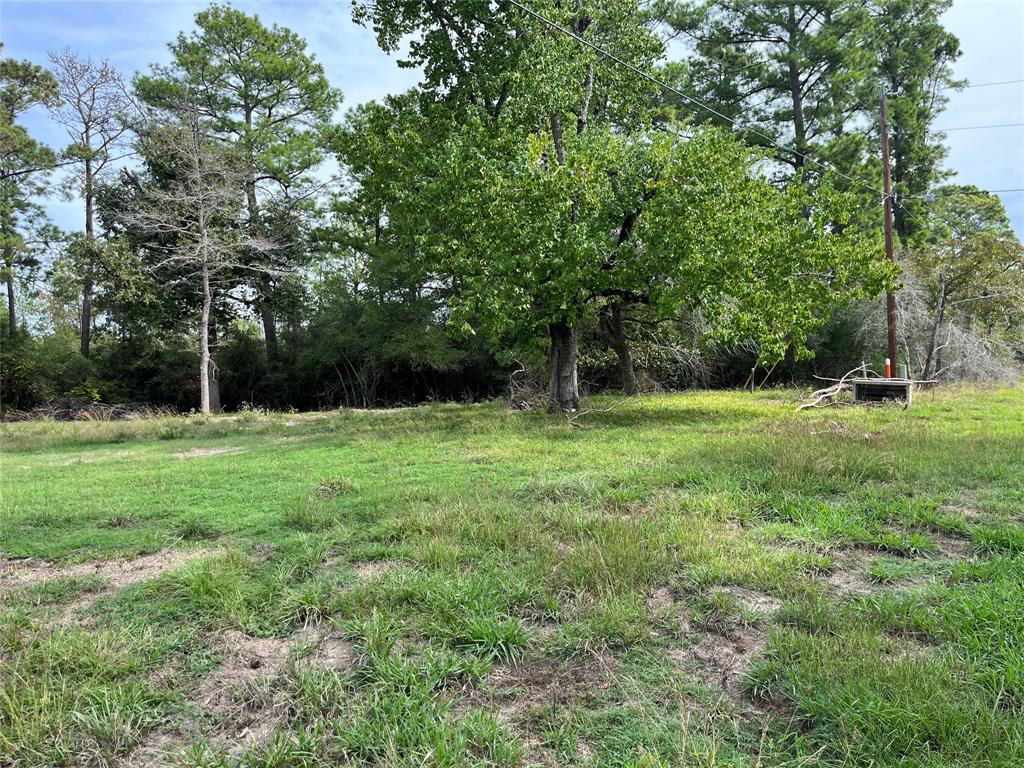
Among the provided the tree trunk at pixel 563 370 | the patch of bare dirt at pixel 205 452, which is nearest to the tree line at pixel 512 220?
the tree trunk at pixel 563 370

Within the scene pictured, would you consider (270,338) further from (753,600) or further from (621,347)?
(753,600)

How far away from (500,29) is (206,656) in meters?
13.4

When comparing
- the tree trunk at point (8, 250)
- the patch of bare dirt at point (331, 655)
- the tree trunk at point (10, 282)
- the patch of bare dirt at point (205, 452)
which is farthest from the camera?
the tree trunk at point (10, 282)

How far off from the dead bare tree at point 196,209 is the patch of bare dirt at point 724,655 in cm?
1939

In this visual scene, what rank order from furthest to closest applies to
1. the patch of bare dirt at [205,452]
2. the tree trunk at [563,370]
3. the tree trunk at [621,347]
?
the tree trunk at [621,347]
the tree trunk at [563,370]
the patch of bare dirt at [205,452]

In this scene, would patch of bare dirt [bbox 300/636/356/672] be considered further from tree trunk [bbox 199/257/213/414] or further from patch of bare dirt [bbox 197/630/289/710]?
tree trunk [bbox 199/257/213/414]

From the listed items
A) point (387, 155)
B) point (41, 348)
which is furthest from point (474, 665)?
point (41, 348)

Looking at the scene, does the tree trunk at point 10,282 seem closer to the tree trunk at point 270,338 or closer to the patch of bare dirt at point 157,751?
the tree trunk at point 270,338

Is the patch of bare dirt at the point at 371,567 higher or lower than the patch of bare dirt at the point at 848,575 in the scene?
higher

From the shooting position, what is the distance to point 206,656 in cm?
247

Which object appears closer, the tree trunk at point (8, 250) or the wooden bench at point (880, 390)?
the wooden bench at point (880, 390)

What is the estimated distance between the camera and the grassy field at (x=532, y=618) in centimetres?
192

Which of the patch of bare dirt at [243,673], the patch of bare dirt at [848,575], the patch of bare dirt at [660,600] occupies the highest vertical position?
the patch of bare dirt at [848,575]

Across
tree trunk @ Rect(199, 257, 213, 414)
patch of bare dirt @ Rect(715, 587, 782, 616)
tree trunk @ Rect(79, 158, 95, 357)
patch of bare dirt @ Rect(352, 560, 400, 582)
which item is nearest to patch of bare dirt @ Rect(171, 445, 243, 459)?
patch of bare dirt @ Rect(352, 560, 400, 582)
